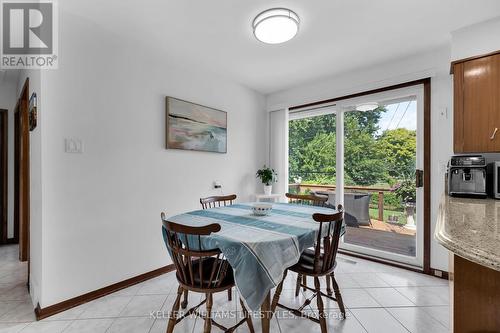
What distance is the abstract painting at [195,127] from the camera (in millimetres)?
2744

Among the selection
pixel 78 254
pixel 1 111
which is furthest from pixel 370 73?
pixel 1 111

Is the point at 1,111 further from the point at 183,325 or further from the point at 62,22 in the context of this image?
the point at 183,325

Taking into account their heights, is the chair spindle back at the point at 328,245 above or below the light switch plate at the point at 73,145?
below

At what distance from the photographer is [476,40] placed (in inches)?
84.2

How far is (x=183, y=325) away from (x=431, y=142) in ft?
9.62

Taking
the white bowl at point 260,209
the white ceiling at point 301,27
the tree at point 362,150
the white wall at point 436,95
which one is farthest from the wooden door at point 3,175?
the white wall at point 436,95

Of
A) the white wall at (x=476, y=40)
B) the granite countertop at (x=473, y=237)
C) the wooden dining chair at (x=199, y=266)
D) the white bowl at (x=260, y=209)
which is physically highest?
the white wall at (x=476, y=40)

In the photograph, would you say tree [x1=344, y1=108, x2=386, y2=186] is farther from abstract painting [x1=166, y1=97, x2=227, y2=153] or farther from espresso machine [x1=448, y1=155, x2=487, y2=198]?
abstract painting [x1=166, y1=97, x2=227, y2=153]

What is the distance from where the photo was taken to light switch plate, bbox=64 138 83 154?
1960 mm

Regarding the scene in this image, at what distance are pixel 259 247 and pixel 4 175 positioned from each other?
433cm

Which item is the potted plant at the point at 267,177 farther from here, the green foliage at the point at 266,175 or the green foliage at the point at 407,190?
the green foliage at the point at 407,190

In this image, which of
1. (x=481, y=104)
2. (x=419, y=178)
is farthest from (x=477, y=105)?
(x=419, y=178)

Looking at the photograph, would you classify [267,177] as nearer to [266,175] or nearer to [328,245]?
[266,175]

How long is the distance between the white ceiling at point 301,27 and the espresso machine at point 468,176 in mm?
1211
